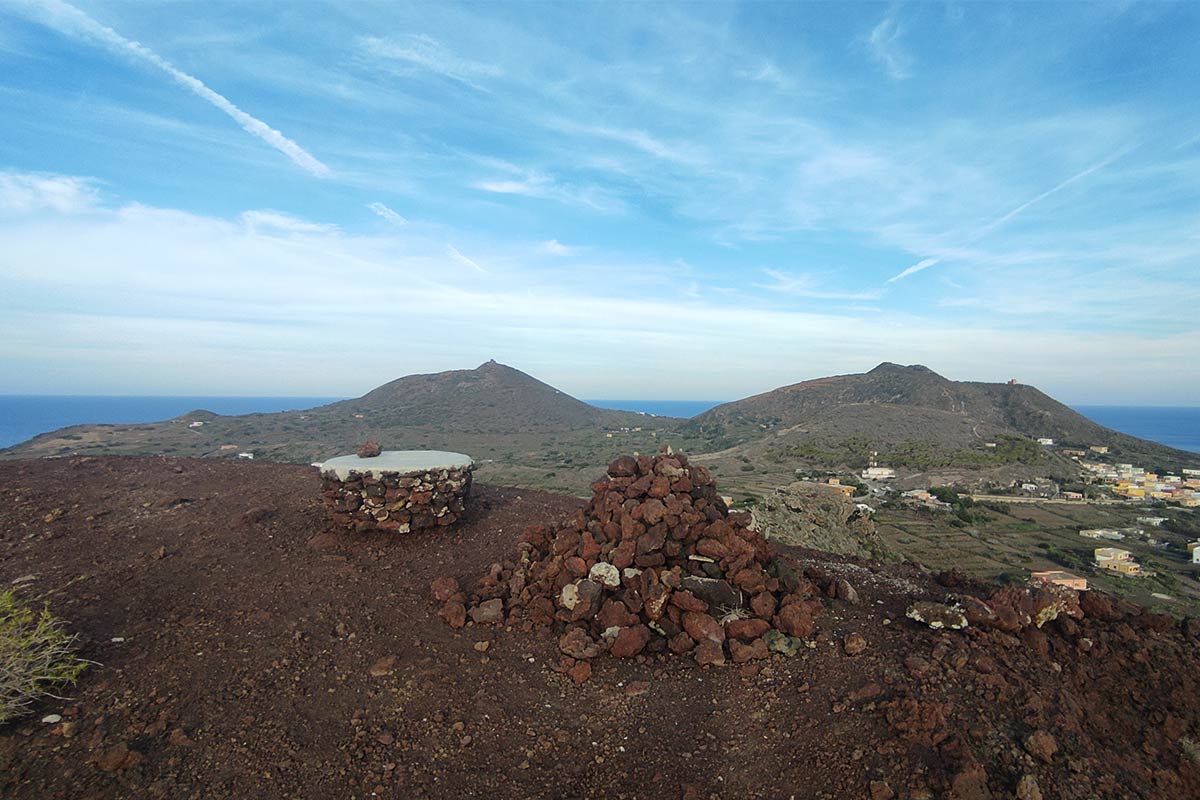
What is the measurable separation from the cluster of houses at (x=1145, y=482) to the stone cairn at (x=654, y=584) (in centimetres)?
4953

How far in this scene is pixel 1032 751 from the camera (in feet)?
13.7

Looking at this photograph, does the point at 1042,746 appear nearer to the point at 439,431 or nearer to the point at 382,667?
the point at 382,667

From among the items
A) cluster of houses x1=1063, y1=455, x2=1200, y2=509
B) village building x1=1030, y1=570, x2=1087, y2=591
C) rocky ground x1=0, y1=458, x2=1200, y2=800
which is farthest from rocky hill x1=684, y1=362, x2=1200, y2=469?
rocky ground x1=0, y1=458, x2=1200, y2=800

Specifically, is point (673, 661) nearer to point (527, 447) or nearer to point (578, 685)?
point (578, 685)

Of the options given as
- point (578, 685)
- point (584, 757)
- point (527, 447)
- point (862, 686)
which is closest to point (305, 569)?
point (578, 685)

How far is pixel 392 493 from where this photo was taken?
363 inches

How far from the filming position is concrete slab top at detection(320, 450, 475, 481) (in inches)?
362

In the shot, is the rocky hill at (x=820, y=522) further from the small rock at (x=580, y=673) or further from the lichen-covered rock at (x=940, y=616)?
the small rock at (x=580, y=673)

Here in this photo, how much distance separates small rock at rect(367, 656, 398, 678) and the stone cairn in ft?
3.03

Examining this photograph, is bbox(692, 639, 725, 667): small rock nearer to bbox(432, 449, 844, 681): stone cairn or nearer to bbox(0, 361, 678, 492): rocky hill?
bbox(432, 449, 844, 681): stone cairn

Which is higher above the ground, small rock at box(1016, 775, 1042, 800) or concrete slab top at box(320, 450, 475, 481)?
concrete slab top at box(320, 450, 475, 481)

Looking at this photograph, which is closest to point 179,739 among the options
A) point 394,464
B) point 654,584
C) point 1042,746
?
point 654,584

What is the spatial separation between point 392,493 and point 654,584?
16.0 ft

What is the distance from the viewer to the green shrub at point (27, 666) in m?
4.49
